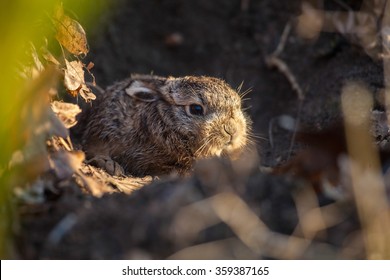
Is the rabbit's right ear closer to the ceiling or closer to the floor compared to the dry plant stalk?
closer to the floor

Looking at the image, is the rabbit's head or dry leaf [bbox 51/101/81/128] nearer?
dry leaf [bbox 51/101/81/128]

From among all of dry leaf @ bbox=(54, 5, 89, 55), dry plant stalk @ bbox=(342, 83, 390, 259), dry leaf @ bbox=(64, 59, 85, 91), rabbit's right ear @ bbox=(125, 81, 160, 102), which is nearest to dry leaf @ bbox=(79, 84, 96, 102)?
dry leaf @ bbox=(64, 59, 85, 91)

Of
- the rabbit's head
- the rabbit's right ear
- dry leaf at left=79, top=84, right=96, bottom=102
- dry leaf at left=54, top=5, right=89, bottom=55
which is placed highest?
dry leaf at left=54, top=5, right=89, bottom=55

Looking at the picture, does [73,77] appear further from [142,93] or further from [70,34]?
[142,93]

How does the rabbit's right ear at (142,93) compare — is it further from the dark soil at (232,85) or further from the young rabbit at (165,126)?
the dark soil at (232,85)

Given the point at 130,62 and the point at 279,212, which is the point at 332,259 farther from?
the point at 130,62

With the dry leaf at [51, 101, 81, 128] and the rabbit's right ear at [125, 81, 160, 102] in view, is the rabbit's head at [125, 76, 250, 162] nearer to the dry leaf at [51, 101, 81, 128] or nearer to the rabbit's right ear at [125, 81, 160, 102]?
the rabbit's right ear at [125, 81, 160, 102]
